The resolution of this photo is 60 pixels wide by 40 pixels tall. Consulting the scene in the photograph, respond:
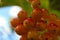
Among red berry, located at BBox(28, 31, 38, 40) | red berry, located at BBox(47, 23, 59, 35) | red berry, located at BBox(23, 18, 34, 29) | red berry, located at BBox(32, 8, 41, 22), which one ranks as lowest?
red berry, located at BBox(28, 31, 38, 40)

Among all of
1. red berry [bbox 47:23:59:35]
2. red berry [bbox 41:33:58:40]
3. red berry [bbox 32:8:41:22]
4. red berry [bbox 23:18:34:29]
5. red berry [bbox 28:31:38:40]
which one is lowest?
red berry [bbox 41:33:58:40]

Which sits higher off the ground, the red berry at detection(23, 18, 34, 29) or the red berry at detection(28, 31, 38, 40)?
the red berry at detection(23, 18, 34, 29)

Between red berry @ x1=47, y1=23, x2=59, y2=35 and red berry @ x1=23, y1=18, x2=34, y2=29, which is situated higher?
red berry @ x1=23, y1=18, x2=34, y2=29

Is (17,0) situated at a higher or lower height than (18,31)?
higher

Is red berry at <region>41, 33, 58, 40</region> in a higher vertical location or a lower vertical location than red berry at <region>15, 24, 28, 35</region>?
lower

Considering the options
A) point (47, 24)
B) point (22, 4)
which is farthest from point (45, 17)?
point (22, 4)

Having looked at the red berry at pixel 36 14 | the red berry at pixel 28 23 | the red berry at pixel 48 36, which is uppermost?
the red berry at pixel 36 14

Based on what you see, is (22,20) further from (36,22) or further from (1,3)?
(1,3)

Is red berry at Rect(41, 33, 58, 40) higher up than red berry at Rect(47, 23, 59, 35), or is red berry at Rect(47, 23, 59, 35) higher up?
red berry at Rect(47, 23, 59, 35)

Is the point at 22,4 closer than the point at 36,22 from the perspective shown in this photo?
No

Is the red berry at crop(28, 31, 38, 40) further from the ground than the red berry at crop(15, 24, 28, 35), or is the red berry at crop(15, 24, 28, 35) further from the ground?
the red berry at crop(15, 24, 28, 35)

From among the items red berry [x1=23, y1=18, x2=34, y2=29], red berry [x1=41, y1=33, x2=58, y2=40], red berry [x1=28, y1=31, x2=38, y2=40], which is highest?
red berry [x1=23, y1=18, x2=34, y2=29]
